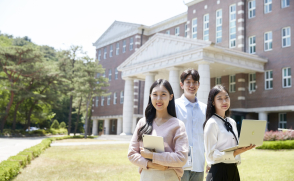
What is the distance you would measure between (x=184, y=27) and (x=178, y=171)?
33868 mm

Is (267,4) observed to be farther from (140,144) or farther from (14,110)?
(14,110)

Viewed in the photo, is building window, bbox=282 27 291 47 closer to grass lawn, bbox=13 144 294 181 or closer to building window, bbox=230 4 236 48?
building window, bbox=230 4 236 48

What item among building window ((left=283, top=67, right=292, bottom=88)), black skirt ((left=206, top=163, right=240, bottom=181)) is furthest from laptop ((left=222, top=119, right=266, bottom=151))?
building window ((left=283, top=67, right=292, bottom=88))

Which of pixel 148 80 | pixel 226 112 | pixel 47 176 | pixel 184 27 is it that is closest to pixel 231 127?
pixel 226 112

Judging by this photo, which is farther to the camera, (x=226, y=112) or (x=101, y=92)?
(x=101, y=92)

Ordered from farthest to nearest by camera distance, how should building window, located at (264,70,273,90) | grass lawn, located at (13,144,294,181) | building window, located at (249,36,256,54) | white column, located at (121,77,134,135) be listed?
white column, located at (121,77,134,135) < building window, located at (249,36,256,54) < building window, located at (264,70,273,90) < grass lawn, located at (13,144,294,181)

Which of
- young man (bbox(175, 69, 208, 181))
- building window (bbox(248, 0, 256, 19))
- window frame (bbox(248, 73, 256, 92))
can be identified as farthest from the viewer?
building window (bbox(248, 0, 256, 19))

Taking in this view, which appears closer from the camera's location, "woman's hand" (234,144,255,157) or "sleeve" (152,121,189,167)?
"sleeve" (152,121,189,167)

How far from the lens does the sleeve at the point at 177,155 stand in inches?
115

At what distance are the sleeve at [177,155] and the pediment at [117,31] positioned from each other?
37.1m

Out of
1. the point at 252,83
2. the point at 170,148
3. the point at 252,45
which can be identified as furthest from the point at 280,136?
the point at 170,148

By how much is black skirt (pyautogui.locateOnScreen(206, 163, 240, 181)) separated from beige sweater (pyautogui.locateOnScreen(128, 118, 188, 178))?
76 cm

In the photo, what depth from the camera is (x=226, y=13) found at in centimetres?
2839

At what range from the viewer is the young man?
404 centimetres
